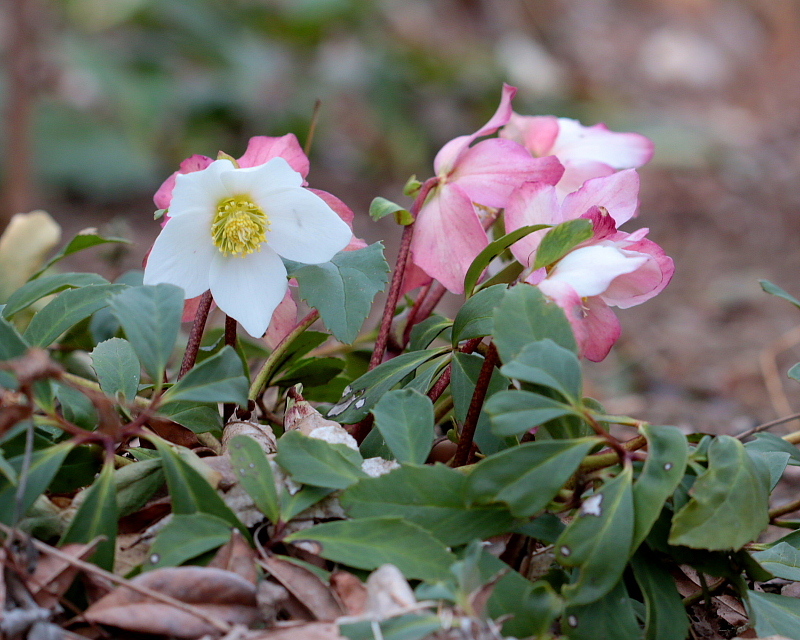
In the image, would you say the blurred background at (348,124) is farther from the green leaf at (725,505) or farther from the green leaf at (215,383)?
the green leaf at (215,383)

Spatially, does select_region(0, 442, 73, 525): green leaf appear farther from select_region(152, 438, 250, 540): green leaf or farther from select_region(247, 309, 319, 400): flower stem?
select_region(247, 309, 319, 400): flower stem

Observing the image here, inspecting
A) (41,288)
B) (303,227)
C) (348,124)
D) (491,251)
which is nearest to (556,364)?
(491,251)

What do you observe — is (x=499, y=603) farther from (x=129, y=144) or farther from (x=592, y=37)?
(x=592, y=37)

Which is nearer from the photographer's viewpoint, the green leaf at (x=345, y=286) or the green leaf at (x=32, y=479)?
the green leaf at (x=32, y=479)

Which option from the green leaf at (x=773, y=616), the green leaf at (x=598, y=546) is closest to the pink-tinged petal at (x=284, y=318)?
the green leaf at (x=598, y=546)

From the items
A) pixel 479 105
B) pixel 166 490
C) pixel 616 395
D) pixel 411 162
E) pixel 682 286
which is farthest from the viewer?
pixel 479 105

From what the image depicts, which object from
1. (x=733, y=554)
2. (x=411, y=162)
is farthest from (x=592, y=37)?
(x=733, y=554)

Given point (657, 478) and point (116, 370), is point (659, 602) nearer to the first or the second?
point (657, 478)
